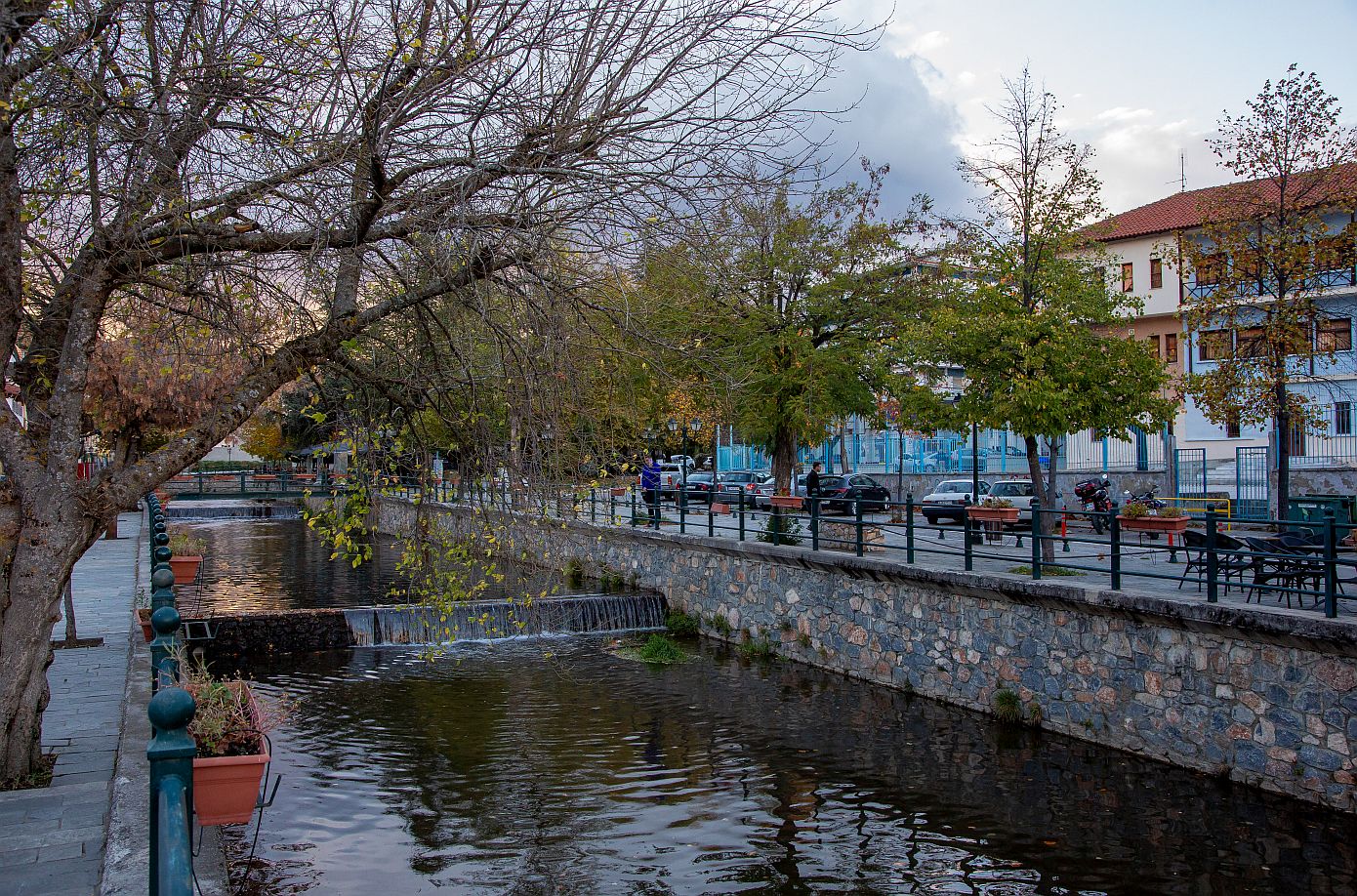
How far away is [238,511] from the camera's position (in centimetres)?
4716

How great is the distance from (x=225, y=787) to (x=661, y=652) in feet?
35.6

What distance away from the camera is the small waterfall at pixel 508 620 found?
17328mm

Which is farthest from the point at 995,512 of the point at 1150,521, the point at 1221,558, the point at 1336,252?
the point at 1336,252

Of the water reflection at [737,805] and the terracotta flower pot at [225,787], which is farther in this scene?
the water reflection at [737,805]

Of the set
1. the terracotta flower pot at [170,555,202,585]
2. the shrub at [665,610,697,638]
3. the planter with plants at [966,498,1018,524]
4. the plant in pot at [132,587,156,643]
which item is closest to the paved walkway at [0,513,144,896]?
the plant in pot at [132,587,156,643]

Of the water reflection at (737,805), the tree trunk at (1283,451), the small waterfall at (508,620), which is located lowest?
the water reflection at (737,805)

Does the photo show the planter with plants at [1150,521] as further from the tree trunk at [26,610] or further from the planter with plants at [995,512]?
the tree trunk at [26,610]

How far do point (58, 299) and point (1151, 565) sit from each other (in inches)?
528

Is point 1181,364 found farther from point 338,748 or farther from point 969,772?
point 338,748

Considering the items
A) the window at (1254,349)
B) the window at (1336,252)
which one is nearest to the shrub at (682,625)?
the window at (1254,349)

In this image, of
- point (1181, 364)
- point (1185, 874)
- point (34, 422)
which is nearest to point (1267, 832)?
point (1185, 874)

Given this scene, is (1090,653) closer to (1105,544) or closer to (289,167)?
(1105,544)

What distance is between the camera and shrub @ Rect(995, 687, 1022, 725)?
12289 mm

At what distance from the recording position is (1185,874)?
27.1 feet
